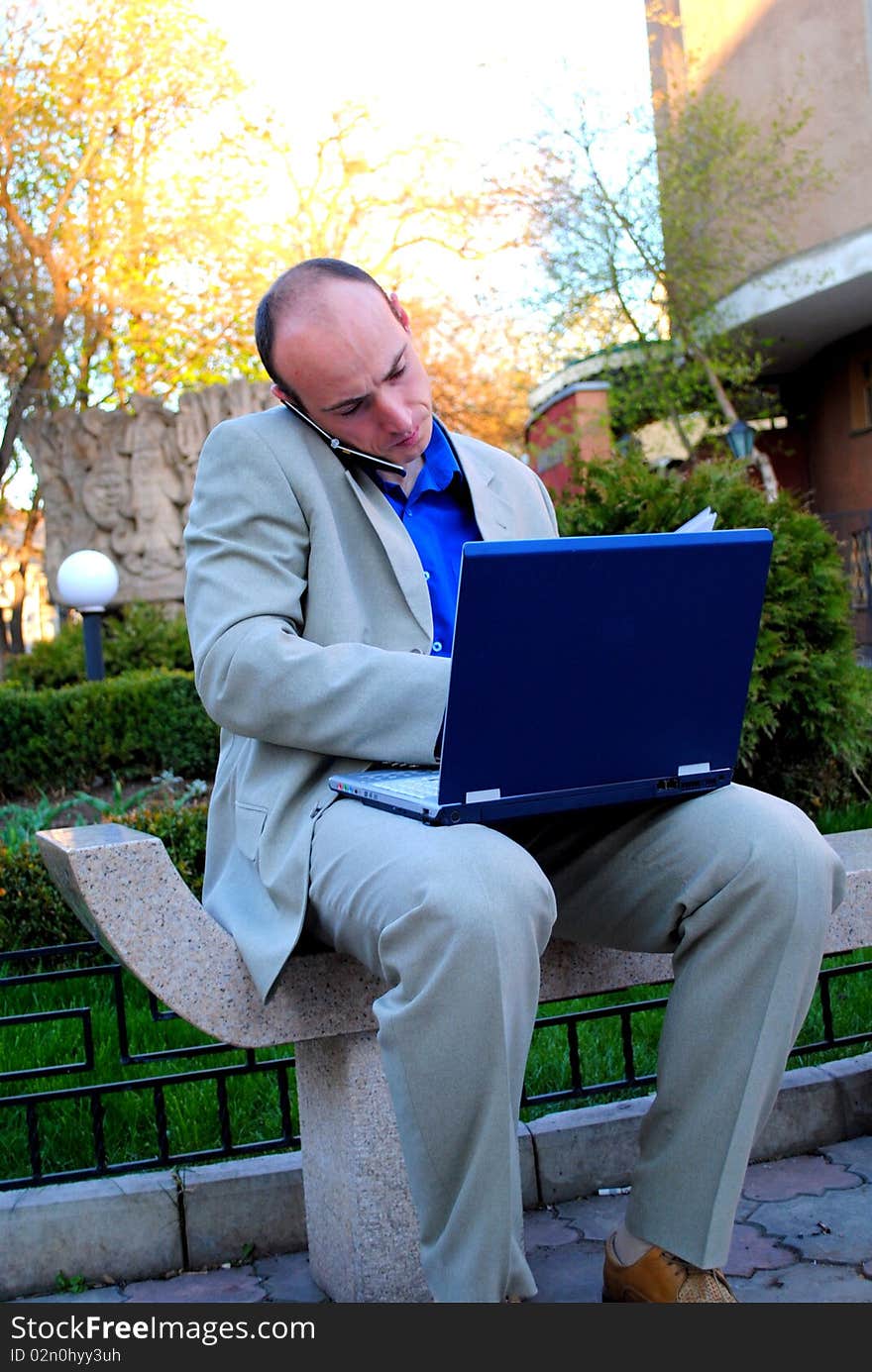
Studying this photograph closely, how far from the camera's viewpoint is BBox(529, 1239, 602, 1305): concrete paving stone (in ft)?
7.87

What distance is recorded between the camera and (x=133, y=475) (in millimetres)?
16375

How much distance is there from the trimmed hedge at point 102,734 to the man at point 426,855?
22.1 ft

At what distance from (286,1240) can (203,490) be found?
4.71 ft

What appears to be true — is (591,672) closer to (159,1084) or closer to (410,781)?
(410,781)

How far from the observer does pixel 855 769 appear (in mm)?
6281

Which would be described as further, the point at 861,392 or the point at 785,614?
the point at 861,392

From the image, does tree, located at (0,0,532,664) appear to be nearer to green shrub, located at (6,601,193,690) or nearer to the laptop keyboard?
green shrub, located at (6,601,193,690)

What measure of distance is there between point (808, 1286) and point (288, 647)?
1387mm

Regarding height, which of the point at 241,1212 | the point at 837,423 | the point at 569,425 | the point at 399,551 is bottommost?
the point at 241,1212

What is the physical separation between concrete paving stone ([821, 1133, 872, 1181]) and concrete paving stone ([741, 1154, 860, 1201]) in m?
0.02

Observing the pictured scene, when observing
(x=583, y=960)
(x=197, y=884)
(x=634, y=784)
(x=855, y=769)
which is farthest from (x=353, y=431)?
(x=855, y=769)

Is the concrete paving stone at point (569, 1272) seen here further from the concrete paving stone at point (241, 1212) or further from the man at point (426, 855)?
the concrete paving stone at point (241, 1212)

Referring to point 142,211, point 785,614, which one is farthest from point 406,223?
point 785,614
